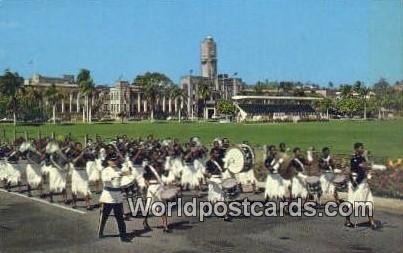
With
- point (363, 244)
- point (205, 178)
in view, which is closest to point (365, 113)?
point (363, 244)

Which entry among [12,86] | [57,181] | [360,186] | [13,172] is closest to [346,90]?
[360,186]

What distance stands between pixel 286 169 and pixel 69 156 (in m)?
4.20

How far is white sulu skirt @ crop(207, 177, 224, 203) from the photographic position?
33.2ft

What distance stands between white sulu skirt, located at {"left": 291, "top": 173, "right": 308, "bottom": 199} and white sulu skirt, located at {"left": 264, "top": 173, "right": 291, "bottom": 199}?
8cm

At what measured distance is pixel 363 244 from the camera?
8359mm

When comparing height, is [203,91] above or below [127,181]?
above

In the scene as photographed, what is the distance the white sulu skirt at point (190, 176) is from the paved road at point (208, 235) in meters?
1.14

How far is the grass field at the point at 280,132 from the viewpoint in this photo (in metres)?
7.99

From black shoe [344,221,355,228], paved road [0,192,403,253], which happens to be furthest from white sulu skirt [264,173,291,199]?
black shoe [344,221,355,228]

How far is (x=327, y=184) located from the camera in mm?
9656

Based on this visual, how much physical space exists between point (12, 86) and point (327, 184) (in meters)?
6.05

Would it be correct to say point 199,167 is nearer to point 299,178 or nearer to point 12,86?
point 299,178

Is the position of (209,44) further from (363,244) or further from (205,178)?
(363,244)

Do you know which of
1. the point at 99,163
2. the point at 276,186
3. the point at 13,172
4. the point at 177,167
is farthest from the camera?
the point at 13,172
